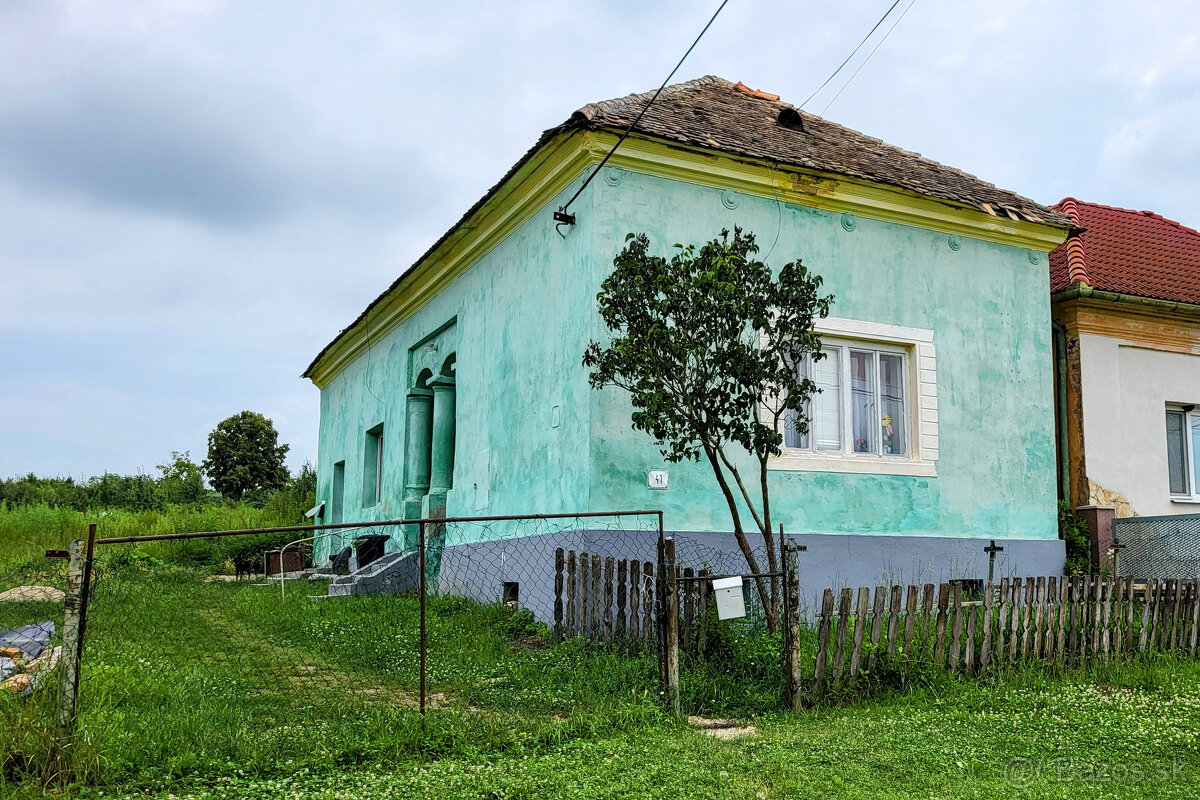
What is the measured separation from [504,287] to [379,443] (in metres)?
7.30

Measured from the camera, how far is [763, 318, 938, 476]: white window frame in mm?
10719

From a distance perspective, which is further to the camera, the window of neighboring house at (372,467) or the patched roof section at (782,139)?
the window of neighboring house at (372,467)

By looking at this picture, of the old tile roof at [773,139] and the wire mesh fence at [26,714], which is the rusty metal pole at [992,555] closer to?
the old tile roof at [773,139]

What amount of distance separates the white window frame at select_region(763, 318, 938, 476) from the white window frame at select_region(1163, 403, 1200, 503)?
15.7 ft

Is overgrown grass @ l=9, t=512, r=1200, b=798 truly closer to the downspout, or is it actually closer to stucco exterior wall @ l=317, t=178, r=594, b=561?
stucco exterior wall @ l=317, t=178, r=594, b=561

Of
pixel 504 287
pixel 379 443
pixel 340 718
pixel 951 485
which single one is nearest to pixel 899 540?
pixel 951 485

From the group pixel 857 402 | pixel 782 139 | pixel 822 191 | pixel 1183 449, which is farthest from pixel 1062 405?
pixel 782 139

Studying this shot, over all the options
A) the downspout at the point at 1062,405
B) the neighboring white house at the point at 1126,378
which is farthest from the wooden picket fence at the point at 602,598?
the neighboring white house at the point at 1126,378

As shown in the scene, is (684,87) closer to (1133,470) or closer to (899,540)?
(899,540)

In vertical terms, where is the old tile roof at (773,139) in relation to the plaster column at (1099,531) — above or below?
above

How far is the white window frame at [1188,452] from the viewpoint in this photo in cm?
1379

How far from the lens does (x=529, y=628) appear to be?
31.8 ft

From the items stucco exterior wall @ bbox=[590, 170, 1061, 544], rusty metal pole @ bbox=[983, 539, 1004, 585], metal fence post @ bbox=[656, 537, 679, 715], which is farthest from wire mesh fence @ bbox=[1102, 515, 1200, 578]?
metal fence post @ bbox=[656, 537, 679, 715]

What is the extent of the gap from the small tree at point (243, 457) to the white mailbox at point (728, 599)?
41.7 metres
